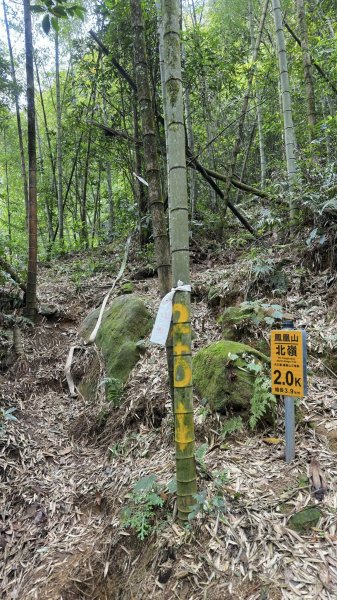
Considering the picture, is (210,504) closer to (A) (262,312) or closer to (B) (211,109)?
(A) (262,312)

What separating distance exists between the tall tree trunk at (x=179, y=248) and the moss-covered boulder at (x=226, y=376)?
83cm

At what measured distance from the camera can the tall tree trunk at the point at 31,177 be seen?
4.64 meters

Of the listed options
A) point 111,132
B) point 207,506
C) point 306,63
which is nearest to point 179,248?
point 207,506

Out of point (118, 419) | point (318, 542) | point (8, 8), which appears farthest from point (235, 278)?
point (8, 8)

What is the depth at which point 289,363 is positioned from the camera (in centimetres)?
225

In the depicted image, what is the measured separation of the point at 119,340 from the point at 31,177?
2426 mm

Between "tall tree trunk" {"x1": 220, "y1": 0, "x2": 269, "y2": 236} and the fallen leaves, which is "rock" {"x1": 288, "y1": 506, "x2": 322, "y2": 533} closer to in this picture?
the fallen leaves

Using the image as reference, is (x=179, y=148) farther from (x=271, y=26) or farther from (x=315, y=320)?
(x=271, y=26)

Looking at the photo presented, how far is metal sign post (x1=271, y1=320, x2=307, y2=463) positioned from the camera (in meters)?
2.20

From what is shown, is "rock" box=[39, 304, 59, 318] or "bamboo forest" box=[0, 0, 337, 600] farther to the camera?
"rock" box=[39, 304, 59, 318]

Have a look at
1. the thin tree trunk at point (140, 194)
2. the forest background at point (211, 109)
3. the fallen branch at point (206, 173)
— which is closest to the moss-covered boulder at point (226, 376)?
the forest background at point (211, 109)

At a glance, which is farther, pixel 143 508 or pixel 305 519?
pixel 143 508

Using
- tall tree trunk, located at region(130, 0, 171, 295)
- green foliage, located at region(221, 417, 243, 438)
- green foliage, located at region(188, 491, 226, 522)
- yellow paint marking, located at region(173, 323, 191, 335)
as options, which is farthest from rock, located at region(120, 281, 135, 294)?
green foliage, located at region(188, 491, 226, 522)

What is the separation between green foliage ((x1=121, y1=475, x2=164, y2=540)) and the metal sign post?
33.0 inches
